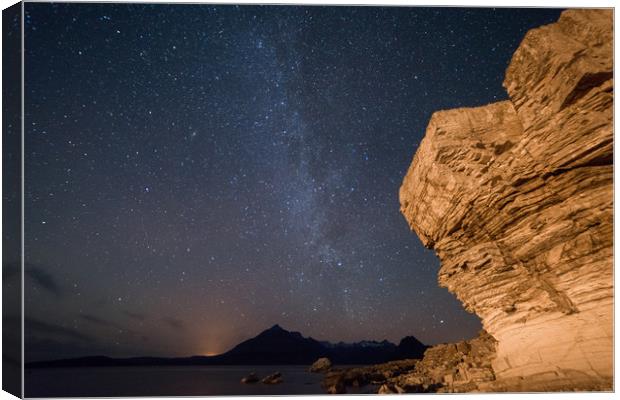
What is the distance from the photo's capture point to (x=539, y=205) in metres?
11.3

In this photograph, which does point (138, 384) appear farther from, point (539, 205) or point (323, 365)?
point (539, 205)

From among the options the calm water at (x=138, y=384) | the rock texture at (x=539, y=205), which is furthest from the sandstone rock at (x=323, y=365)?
the rock texture at (x=539, y=205)

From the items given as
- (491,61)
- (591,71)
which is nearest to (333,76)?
(491,61)

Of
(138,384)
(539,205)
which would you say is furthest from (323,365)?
(539,205)

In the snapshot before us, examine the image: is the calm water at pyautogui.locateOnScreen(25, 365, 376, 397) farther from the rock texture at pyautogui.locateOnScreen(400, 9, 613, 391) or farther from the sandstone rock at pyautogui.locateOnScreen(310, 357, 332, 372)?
the rock texture at pyautogui.locateOnScreen(400, 9, 613, 391)

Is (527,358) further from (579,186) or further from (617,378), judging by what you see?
(579,186)

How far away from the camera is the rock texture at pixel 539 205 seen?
1022cm

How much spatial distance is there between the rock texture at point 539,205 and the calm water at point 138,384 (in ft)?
34.7

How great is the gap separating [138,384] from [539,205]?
30.7 m

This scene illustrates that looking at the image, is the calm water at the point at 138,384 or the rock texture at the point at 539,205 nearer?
the rock texture at the point at 539,205

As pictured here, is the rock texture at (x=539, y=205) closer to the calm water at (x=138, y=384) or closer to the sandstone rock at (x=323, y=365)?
the calm water at (x=138, y=384)

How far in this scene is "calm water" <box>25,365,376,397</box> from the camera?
21375 millimetres

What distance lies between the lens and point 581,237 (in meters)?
10.7

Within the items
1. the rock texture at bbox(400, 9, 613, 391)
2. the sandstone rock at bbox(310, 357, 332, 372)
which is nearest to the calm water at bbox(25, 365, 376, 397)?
the sandstone rock at bbox(310, 357, 332, 372)
